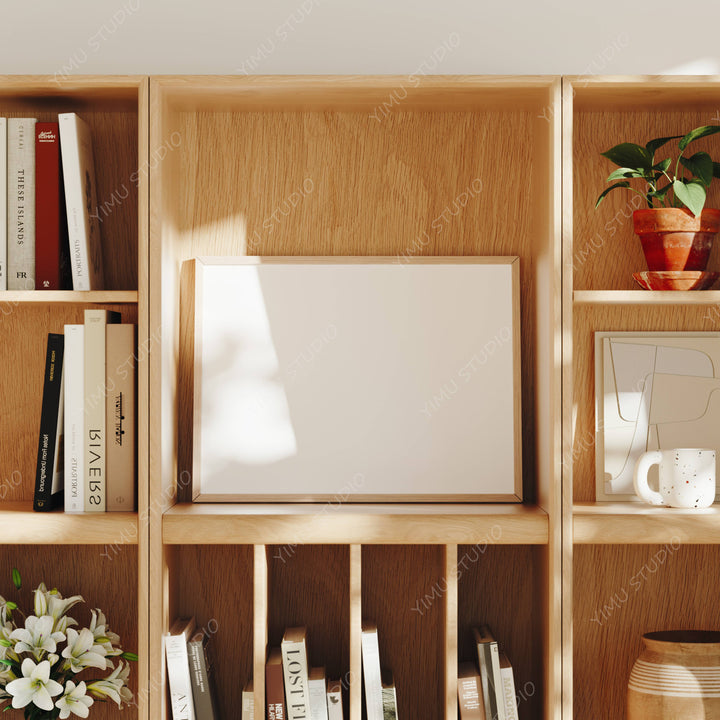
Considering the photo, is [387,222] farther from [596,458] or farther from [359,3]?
[596,458]

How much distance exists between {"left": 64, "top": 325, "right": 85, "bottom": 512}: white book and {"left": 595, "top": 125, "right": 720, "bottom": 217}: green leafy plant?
3.45ft

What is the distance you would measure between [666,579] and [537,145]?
0.98m

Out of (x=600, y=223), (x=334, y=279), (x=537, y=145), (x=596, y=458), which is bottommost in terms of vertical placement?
(x=596, y=458)

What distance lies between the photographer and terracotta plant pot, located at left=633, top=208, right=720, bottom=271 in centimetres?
155

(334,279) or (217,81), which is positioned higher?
(217,81)

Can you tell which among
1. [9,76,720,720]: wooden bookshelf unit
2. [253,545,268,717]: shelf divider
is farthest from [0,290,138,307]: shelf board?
[253,545,268,717]: shelf divider

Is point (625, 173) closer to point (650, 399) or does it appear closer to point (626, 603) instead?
point (650, 399)

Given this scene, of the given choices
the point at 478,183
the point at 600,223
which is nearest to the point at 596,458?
the point at 600,223

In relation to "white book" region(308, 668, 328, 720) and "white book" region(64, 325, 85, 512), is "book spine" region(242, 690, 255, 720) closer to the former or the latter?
"white book" region(308, 668, 328, 720)

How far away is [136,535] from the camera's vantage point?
4.87 feet

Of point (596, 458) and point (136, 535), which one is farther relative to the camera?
point (596, 458)

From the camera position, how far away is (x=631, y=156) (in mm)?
1587

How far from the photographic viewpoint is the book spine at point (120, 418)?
60.4 inches

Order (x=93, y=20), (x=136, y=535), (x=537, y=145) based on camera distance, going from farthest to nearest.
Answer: (x=93, y=20) → (x=537, y=145) → (x=136, y=535)
